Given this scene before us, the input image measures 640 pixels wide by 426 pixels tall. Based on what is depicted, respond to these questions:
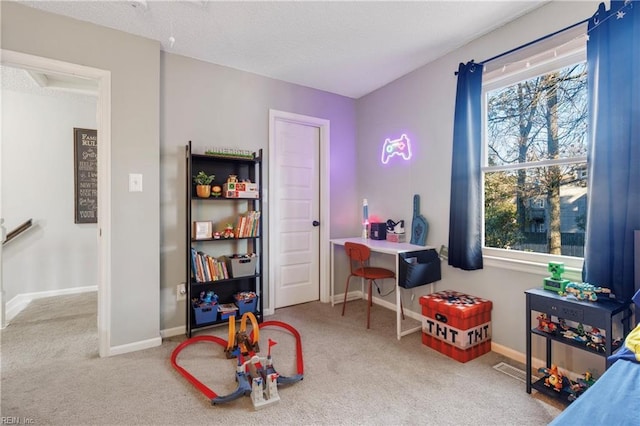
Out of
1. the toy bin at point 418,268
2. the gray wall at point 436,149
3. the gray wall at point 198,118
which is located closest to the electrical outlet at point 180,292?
the gray wall at point 198,118

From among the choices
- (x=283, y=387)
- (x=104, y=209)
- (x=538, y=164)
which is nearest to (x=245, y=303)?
(x=283, y=387)

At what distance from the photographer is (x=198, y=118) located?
2877 mm

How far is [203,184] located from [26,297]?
279 centimetres

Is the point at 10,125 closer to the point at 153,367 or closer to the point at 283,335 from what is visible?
the point at 153,367

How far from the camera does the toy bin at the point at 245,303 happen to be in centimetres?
285

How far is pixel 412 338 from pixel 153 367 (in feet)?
6.71

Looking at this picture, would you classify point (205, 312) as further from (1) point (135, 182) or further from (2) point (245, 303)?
(1) point (135, 182)

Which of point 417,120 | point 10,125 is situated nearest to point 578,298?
point 417,120

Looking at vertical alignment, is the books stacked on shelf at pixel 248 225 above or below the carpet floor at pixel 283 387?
above

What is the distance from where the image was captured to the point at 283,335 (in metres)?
2.70

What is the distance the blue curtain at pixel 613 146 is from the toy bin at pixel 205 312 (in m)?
2.74

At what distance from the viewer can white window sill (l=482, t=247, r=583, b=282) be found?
1.98 meters

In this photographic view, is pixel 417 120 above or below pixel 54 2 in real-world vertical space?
below

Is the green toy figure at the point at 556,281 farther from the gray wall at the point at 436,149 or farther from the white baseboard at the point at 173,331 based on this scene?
the white baseboard at the point at 173,331
